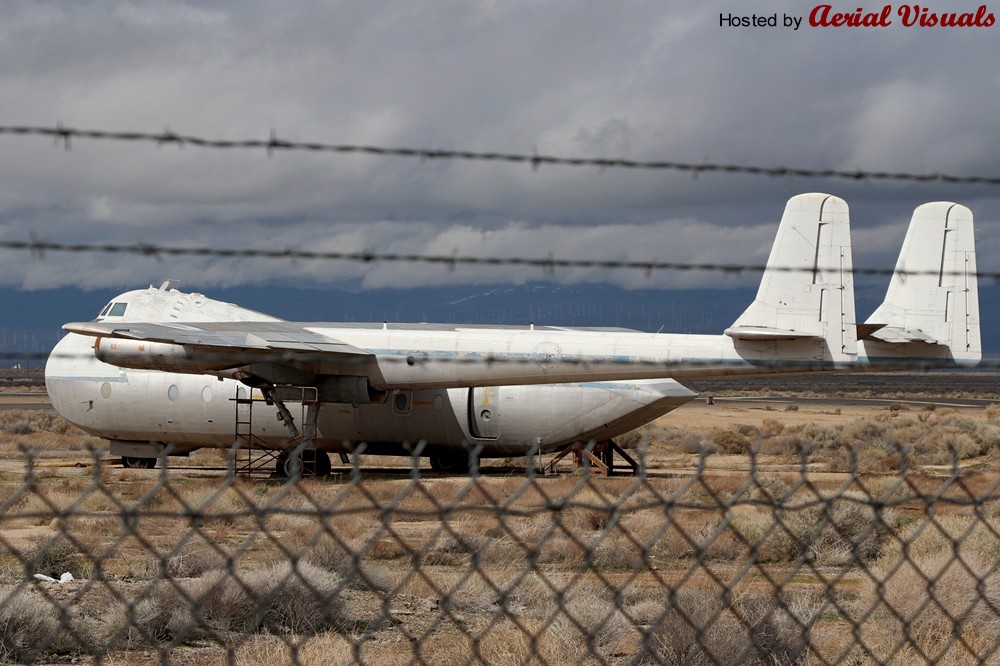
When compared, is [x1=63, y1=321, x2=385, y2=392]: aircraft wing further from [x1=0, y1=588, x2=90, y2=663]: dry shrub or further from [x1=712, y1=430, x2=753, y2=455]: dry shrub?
[x1=712, y1=430, x2=753, y2=455]: dry shrub

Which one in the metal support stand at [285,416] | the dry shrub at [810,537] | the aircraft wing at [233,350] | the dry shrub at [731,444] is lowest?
the dry shrub at [731,444]

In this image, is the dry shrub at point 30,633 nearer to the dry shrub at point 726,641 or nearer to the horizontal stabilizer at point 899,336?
the dry shrub at point 726,641

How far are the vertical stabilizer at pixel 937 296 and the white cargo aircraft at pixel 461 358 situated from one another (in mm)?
29

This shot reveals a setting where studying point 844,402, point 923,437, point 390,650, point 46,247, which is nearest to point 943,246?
point 390,650

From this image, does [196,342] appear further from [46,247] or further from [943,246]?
[46,247]

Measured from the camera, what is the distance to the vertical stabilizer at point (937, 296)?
69.8 ft

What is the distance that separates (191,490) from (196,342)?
122 inches

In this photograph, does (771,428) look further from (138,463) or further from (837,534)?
(837,534)

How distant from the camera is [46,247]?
17.1 feet

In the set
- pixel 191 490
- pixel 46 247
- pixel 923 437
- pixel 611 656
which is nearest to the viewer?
pixel 46 247

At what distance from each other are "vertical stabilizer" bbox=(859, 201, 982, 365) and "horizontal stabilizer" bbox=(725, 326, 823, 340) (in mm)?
1743

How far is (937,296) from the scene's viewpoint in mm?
21797

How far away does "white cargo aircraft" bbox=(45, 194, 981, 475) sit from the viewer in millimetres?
20984

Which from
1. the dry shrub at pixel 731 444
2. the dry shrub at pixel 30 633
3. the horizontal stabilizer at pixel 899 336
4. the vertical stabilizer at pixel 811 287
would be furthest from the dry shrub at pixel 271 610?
the dry shrub at pixel 731 444
